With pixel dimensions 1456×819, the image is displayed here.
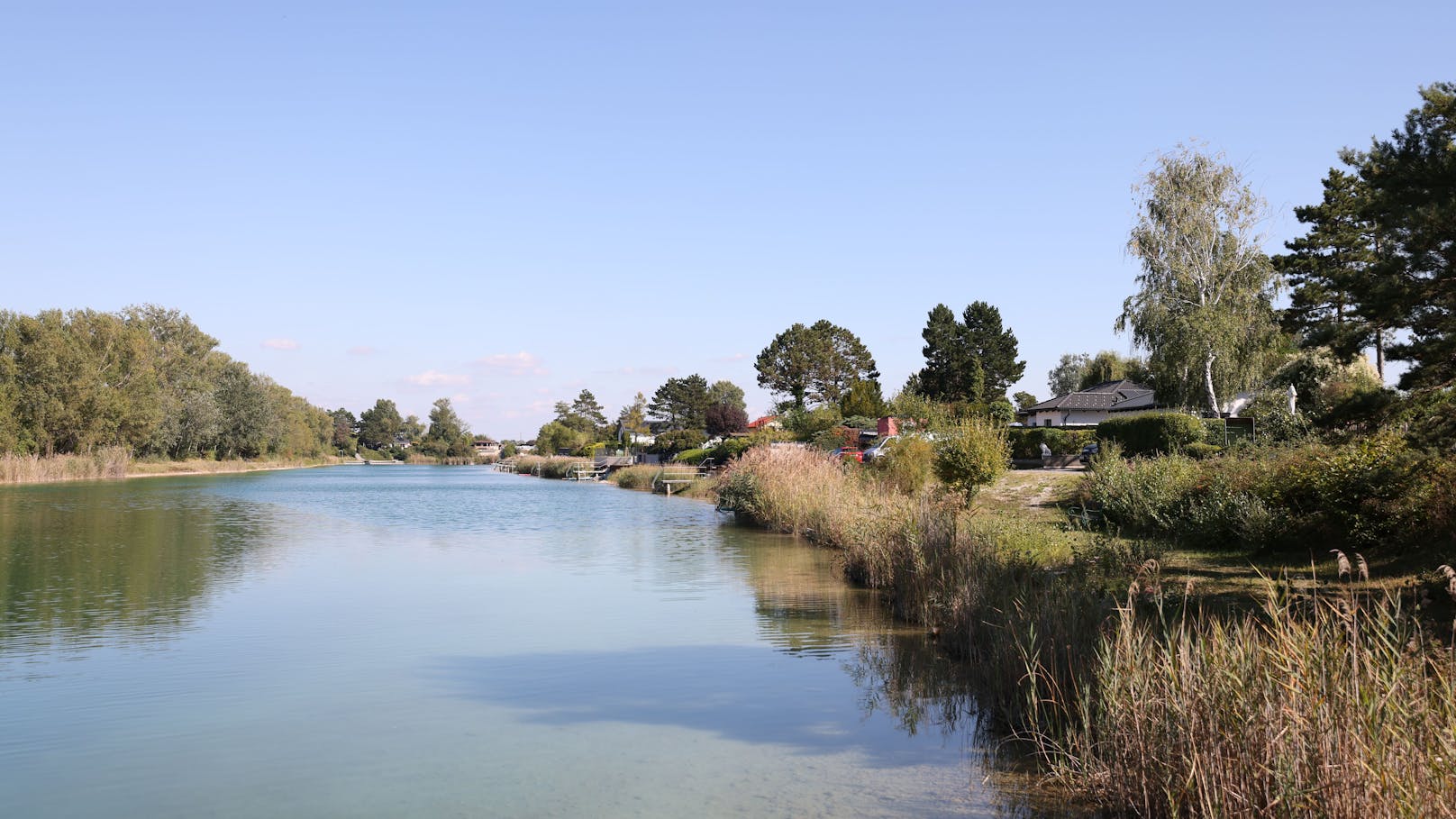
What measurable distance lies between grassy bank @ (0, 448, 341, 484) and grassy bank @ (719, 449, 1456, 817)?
67.1 meters

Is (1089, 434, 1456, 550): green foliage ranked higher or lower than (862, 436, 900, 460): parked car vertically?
lower

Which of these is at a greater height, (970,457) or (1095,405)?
(1095,405)

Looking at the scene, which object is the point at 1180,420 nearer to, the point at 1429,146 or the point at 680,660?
the point at 1429,146

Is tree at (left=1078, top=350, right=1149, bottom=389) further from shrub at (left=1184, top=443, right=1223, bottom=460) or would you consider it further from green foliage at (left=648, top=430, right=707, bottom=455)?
shrub at (left=1184, top=443, right=1223, bottom=460)

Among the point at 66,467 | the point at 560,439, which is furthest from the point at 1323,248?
the point at 560,439

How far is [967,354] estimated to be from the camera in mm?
91188

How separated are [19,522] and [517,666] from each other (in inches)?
1152

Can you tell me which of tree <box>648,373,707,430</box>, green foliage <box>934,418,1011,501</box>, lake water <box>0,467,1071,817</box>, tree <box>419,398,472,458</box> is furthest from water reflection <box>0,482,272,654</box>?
tree <box>419,398,472,458</box>

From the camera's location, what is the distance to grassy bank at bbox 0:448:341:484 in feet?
200

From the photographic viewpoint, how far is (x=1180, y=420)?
3195 centimetres

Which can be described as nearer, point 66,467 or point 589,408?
point 66,467

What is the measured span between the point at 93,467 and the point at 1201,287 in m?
72.6

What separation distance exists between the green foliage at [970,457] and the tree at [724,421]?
6483 cm

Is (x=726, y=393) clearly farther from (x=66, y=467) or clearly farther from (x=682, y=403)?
(x=66, y=467)
